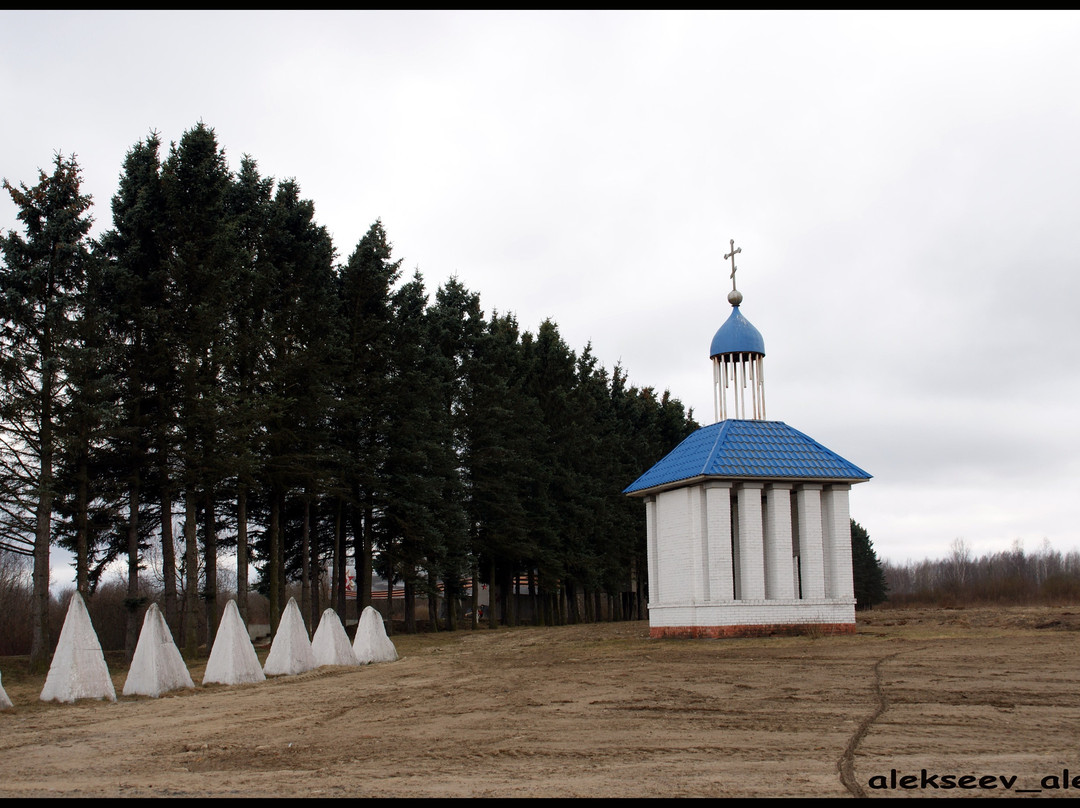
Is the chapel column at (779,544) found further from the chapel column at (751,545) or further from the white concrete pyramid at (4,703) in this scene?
the white concrete pyramid at (4,703)

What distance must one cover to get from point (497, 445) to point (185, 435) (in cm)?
1830

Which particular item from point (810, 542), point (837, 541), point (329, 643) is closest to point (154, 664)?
point (329, 643)

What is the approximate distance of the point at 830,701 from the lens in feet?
40.4

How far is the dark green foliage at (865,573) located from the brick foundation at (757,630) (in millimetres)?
42035

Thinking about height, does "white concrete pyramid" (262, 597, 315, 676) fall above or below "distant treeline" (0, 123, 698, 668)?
below

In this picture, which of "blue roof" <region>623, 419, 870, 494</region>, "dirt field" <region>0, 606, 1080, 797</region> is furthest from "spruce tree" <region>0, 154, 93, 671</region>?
"blue roof" <region>623, 419, 870, 494</region>

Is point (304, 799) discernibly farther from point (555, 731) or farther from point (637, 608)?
point (637, 608)

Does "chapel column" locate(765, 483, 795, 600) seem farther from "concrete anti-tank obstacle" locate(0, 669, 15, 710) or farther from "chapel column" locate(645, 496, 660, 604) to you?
"concrete anti-tank obstacle" locate(0, 669, 15, 710)

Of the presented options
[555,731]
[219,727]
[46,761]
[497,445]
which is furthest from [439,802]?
[497,445]

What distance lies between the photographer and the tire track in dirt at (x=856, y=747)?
754 centimetres

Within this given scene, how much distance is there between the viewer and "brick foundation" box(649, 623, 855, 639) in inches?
976

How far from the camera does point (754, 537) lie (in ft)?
82.9

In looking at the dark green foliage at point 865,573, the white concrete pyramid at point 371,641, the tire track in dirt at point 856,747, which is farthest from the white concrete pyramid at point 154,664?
the dark green foliage at point 865,573

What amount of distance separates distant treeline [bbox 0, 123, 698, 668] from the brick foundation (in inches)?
500
